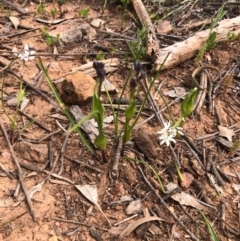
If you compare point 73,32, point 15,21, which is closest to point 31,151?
point 73,32

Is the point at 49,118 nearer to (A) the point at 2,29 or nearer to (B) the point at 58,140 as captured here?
(B) the point at 58,140

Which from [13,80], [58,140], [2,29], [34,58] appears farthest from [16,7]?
[58,140]

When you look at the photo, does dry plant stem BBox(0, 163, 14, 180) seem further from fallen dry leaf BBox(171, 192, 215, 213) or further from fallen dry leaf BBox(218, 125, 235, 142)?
fallen dry leaf BBox(218, 125, 235, 142)

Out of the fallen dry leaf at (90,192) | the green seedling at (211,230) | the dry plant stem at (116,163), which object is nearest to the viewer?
the green seedling at (211,230)

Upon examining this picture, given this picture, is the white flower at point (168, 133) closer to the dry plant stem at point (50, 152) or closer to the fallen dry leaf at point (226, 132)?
Answer: the fallen dry leaf at point (226, 132)

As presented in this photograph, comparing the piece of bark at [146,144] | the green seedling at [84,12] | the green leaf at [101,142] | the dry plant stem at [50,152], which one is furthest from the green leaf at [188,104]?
the green seedling at [84,12]

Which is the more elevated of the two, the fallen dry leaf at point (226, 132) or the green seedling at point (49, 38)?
the green seedling at point (49, 38)
